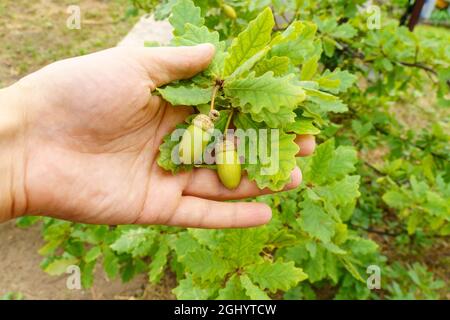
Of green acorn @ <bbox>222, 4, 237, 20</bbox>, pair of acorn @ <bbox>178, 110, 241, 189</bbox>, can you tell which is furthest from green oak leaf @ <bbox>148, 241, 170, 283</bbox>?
green acorn @ <bbox>222, 4, 237, 20</bbox>

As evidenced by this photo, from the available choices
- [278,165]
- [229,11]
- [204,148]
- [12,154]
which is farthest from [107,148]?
[229,11]

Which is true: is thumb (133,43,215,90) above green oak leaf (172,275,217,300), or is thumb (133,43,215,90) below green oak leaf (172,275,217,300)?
above

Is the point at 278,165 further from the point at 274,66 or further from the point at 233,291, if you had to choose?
the point at 233,291

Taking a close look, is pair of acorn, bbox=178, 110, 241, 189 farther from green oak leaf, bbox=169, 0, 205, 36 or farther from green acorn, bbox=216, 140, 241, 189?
green oak leaf, bbox=169, 0, 205, 36

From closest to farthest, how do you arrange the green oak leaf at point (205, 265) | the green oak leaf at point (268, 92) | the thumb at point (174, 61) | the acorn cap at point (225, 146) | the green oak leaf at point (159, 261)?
the green oak leaf at point (268, 92), the thumb at point (174, 61), the acorn cap at point (225, 146), the green oak leaf at point (205, 265), the green oak leaf at point (159, 261)

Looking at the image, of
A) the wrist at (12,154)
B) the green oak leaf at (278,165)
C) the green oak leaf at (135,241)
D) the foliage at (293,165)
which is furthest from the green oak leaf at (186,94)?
the green oak leaf at (135,241)

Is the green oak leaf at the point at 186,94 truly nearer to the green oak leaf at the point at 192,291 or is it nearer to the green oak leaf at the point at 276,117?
the green oak leaf at the point at 276,117

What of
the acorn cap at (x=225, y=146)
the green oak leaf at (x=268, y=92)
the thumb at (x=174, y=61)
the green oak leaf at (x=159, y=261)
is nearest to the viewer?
the green oak leaf at (x=268, y=92)
